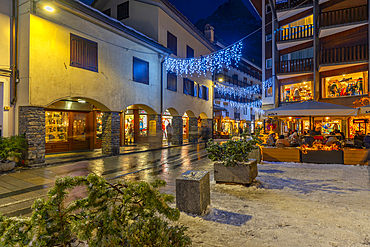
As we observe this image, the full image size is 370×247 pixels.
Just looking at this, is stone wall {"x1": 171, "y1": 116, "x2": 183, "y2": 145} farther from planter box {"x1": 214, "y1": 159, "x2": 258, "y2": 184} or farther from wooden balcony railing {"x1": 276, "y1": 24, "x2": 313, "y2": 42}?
planter box {"x1": 214, "y1": 159, "x2": 258, "y2": 184}

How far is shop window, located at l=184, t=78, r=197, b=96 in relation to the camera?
743 inches

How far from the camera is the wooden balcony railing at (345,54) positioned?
13.8 m

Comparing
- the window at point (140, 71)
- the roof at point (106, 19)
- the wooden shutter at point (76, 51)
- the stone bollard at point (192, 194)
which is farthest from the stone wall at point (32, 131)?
the stone bollard at point (192, 194)

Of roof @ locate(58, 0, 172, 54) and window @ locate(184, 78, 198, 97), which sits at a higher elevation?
roof @ locate(58, 0, 172, 54)

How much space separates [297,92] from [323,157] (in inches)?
405

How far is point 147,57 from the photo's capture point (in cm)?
1429

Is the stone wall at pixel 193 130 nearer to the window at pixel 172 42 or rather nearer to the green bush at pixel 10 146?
the window at pixel 172 42

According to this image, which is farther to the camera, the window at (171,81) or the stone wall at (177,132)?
the stone wall at (177,132)

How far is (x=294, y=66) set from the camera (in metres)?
17.3

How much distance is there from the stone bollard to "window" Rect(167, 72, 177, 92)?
13.1m

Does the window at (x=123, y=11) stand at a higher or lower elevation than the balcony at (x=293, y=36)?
higher

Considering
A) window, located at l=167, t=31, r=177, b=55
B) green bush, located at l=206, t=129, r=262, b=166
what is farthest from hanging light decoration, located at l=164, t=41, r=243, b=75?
green bush, located at l=206, t=129, r=262, b=166

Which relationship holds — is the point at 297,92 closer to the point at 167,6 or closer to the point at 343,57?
the point at 343,57

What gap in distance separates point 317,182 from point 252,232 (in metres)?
3.69
